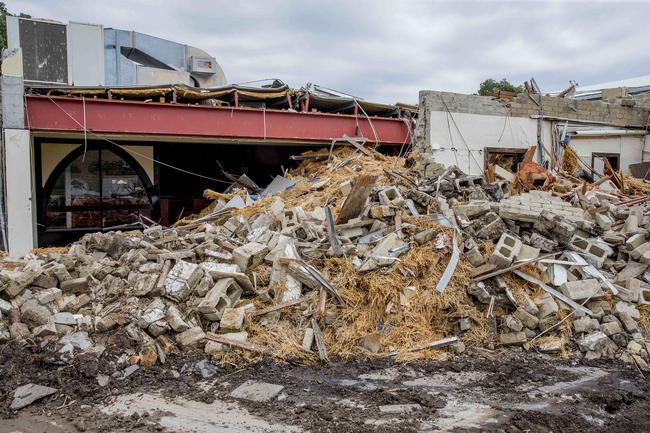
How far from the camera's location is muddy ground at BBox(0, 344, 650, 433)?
4.83 metres

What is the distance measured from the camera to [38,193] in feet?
41.4

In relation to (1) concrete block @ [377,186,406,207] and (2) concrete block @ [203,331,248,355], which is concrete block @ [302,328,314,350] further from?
(1) concrete block @ [377,186,406,207]

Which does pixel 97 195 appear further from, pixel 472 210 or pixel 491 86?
pixel 491 86

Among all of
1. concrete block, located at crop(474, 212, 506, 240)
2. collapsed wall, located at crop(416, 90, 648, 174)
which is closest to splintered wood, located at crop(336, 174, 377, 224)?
concrete block, located at crop(474, 212, 506, 240)

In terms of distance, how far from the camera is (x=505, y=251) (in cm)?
819

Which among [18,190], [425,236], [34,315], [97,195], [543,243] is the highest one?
[18,190]

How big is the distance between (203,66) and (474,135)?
13226 millimetres

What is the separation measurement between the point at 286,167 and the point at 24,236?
748cm

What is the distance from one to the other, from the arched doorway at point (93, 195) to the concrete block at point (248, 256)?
22.8ft

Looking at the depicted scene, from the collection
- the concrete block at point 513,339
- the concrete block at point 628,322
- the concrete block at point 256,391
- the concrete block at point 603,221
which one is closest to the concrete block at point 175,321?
the concrete block at point 256,391

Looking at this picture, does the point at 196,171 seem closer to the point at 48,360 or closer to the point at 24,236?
the point at 24,236

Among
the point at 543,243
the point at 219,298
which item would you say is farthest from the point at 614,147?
the point at 219,298

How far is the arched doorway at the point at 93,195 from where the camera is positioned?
12.9 meters

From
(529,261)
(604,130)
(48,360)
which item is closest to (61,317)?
(48,360)
